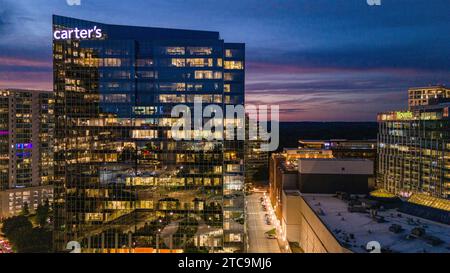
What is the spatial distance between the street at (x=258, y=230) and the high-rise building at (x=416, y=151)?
17.9m

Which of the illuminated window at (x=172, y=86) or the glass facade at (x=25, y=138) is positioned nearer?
the illuminated window at (x=172, y=86)

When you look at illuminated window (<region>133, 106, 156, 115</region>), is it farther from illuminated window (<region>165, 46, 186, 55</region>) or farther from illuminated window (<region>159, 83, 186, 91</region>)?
illuminated window (<region>165, 46, 186, 55</region>)

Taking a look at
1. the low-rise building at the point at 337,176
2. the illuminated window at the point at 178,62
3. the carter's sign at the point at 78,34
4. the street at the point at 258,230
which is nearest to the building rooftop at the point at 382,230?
the low-rise building at the point at 337,176

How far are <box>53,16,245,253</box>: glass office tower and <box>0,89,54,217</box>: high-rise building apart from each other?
1713 centimetres

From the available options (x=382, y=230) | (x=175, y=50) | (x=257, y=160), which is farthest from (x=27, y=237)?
(x=257, y=160)

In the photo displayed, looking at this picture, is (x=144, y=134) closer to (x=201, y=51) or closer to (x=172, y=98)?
(x=172, y=98)

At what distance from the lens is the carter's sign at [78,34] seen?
30484mm

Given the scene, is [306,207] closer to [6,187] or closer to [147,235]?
[147,235]

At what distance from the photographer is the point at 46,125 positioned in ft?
165

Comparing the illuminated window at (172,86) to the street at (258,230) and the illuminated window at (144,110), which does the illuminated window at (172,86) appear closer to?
the illuminated window at (144,110)

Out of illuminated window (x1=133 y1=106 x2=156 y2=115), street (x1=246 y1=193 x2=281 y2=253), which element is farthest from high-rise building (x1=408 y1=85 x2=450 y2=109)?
illuminated window (x1=133 y1=106 x2=156 y2=115)

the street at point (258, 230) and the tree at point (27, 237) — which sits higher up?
the tree at point (27, 237)

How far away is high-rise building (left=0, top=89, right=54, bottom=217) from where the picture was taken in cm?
4509
